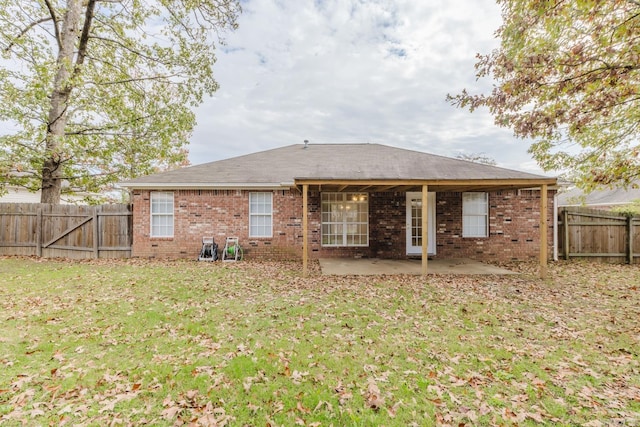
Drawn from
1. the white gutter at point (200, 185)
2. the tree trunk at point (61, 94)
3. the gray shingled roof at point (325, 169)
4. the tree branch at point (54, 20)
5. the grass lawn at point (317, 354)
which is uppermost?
the tree branch at point (54, 20)

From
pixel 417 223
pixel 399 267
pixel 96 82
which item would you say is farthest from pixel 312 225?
pixel 96 82

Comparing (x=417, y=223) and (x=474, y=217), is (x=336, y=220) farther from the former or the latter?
(x=474, y=217)

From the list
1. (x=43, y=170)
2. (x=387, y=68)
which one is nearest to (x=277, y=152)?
(x=387, y=68)

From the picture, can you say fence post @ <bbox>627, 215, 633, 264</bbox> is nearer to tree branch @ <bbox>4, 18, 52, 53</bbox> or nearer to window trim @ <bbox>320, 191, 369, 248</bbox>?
window trim @ <bbox>320, 191, 369, 248</bbox>

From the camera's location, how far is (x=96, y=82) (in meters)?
12.6

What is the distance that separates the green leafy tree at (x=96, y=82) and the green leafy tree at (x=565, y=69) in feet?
37.7

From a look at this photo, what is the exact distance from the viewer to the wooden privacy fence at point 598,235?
1080 cm

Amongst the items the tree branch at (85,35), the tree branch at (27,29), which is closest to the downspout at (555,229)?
the tree branch at (85,35)

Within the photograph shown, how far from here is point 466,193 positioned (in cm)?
1119

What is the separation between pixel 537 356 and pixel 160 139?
1521 cm

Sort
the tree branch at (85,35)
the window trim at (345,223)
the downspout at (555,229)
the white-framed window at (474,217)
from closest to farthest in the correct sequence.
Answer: the downspout at (555,229), the white-framed window at (474,217), the window trim at (345,223), the tree branch at (85,35)

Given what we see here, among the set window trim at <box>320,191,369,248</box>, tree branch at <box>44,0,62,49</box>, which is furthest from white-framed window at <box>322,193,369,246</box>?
tree branch at <box>44,0,62,49</box>

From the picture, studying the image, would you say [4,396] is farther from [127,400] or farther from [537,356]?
[537,356]

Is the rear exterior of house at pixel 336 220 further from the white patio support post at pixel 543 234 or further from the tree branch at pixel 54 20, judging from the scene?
the tree branch at pixel 54 20
